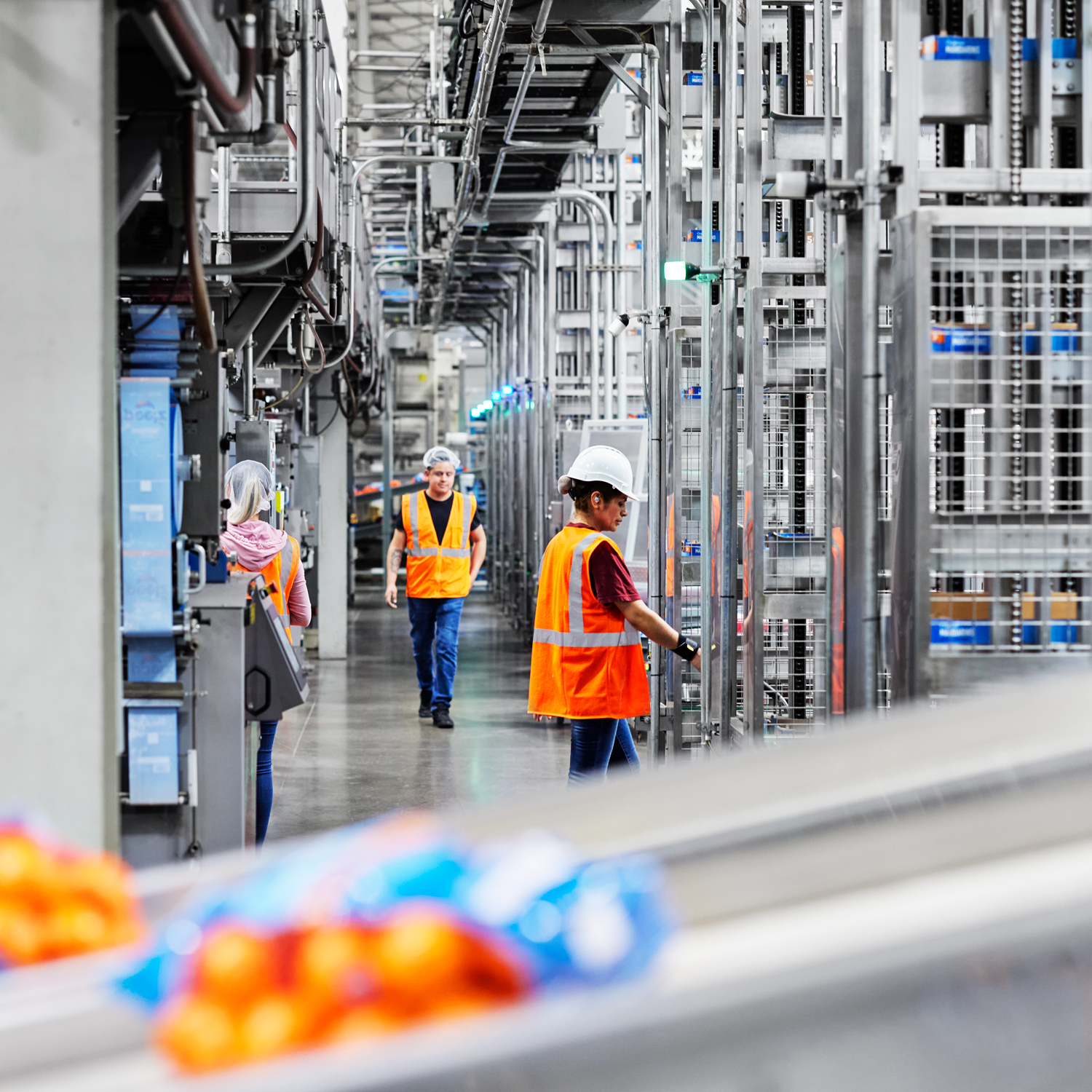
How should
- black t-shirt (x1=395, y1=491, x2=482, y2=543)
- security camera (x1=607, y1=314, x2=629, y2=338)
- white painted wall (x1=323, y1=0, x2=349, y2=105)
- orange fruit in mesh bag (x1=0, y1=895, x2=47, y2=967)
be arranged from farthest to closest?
black t-shirt (x1=395, y1=491, x2=482, y2=543)
white painted wall (x1=323, y1=0, x2=349, y2=105)
security camera (x1=607, y1=314, x2=629, y2=338)
orange fruit in mesh bag (x1=0, y1=895, x2=47, y2=967)

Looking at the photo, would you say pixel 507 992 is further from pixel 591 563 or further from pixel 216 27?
pixel 591 563

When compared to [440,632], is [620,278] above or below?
above

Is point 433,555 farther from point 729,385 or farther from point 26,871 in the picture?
point 26,871

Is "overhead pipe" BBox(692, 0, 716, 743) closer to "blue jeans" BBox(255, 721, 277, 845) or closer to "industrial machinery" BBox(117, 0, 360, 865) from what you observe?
"industrial machinery" BBox(117, 0, 360, 865)

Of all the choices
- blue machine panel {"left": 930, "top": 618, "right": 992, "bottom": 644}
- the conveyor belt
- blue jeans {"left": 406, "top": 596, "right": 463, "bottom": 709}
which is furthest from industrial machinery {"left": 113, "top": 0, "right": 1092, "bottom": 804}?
the conveyor belt

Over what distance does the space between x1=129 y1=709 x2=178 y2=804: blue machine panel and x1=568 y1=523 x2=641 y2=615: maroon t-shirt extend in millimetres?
1674

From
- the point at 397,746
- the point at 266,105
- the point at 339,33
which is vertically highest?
the point at 339,33

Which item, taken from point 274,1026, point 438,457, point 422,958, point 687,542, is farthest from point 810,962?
point 438,457

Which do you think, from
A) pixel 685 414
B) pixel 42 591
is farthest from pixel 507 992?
pixel 685 414

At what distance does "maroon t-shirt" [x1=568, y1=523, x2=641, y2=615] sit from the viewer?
16.8 ft

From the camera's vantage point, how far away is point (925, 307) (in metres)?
3.28

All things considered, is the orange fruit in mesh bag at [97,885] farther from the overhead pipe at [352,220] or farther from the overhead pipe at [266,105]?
the overhead pipe at [352,220]

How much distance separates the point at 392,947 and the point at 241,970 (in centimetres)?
16

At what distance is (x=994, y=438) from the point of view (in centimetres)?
336
